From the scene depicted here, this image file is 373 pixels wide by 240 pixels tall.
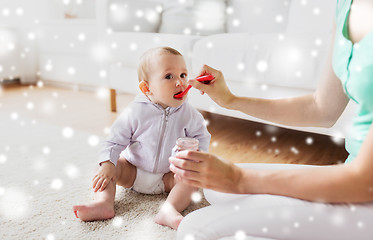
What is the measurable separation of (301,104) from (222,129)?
39.0 inches

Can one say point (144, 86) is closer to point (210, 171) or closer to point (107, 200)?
point (107, 200)

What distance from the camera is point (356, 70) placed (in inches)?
22.0

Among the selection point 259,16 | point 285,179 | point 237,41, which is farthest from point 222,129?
point 285,179

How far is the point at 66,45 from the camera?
9.62 feet

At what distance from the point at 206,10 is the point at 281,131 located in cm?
91

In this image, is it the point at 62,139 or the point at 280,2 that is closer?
the point at 62,139

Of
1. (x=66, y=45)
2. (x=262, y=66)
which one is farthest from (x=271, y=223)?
(x=66, y=45)

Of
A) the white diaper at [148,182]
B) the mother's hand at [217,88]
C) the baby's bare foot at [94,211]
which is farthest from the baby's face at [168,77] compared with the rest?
the baby's bare foot at [94,211]

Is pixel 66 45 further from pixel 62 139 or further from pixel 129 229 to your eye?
pixel 129 229

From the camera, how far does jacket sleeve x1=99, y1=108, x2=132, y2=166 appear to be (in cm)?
98

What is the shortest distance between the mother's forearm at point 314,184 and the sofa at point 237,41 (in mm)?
752

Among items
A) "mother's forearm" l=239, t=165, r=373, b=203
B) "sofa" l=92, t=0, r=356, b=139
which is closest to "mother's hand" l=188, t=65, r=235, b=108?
"mother's forearm" l=239, t=165, r=373, b=203

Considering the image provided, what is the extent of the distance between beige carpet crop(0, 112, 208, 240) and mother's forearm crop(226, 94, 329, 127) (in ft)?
1.10

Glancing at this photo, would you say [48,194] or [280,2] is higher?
[280,2]
